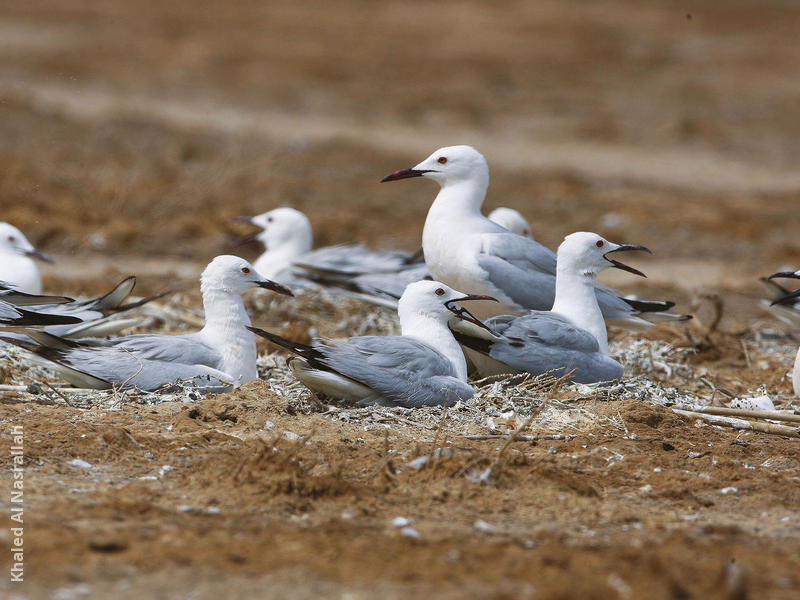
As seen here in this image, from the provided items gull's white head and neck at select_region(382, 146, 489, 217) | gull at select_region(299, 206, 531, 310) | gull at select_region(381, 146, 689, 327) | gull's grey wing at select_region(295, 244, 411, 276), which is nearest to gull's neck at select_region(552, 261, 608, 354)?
gull at select_region(381, 146, 689, 327)

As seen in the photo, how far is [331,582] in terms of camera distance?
3703 millimetres

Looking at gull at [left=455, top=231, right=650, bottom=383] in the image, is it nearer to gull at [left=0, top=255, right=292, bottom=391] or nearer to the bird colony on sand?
the bird colony on sand

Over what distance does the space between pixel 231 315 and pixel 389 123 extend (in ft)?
51.1

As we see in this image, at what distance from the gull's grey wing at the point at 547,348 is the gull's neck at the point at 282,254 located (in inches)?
156

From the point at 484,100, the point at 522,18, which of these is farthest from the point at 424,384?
the point at 522,18

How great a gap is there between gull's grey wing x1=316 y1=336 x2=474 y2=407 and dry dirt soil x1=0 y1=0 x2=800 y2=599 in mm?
182

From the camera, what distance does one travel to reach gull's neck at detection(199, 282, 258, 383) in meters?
6.58

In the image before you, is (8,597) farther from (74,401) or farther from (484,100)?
(484,100)

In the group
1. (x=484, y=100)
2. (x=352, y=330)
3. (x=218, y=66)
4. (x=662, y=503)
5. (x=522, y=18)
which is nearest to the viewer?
(x=662, y=503)

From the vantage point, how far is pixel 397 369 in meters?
6.02

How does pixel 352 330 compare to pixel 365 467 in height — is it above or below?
below

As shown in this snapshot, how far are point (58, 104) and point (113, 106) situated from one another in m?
1.04

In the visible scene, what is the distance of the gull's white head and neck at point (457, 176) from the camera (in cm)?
791

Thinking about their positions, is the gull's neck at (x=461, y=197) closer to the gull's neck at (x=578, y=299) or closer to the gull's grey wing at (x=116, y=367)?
the gull's neck at (x=578, y=299)
